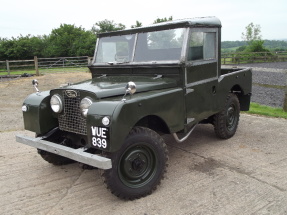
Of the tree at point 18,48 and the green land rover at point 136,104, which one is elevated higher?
the tree at point 18,48

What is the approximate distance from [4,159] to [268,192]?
3994 millimetres

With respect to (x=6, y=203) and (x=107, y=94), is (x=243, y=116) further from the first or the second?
(x=6, y=203)

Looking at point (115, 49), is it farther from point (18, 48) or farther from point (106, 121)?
point (18, 48)

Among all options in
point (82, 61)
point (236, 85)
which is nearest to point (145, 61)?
point (236, 85)

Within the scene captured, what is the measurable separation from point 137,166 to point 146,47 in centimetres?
193

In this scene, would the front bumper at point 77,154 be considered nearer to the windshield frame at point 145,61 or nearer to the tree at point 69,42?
the windshield frame at point 145,61

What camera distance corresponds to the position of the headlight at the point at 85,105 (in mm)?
3385

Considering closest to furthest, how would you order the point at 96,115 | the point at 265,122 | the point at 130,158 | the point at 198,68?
the point at 96,115 → the point at 130,158 → the point at 198,68 → the point at 265,122

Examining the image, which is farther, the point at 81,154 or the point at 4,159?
the point at 4,159

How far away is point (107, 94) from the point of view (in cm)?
349

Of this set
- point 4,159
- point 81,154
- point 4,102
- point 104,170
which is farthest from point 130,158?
point 4,102

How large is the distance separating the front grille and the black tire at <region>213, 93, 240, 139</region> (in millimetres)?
2665

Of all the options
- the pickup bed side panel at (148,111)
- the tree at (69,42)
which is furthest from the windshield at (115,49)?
the tree at (69,42)

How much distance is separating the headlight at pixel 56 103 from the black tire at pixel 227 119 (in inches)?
112
